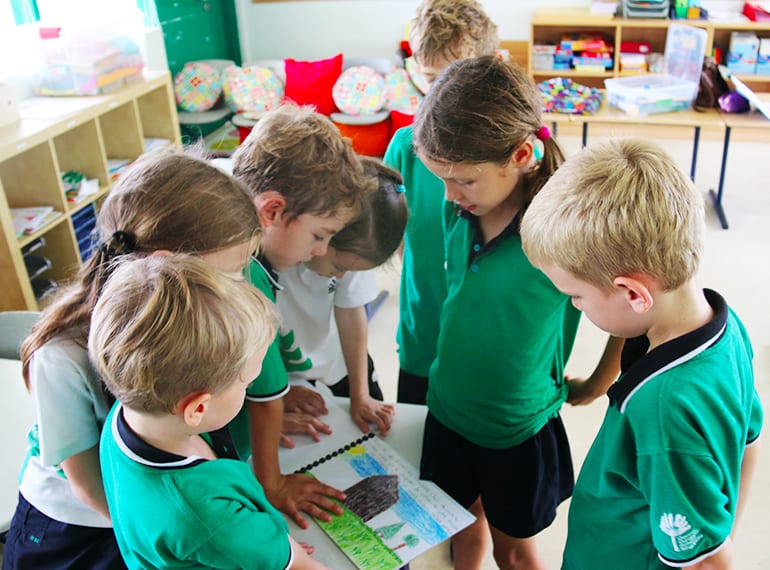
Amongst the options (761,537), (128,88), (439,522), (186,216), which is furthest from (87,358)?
(128,88)

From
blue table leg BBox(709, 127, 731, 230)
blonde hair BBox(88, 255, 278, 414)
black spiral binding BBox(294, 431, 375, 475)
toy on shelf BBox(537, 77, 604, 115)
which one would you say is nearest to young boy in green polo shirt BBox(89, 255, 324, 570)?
blonde hair BBox(88, 255, 278, 414)

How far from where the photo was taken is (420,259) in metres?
1.73

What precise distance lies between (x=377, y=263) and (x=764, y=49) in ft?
14.7

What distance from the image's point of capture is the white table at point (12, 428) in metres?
1.30

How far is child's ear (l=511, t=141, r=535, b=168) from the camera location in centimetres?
121

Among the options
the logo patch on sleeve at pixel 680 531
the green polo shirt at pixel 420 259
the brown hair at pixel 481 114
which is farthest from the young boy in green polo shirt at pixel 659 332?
the green polo shirt at pixel 420 259

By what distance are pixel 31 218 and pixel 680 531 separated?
2.67m

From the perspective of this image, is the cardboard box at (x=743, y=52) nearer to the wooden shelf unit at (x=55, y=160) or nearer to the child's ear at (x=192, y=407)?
the wooden shelf unit at (x=55, y=160)

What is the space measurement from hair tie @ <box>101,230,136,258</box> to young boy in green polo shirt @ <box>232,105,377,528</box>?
25 cm

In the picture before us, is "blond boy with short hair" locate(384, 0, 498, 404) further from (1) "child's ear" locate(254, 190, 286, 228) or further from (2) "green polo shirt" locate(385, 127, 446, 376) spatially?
(1) "child's ear" locate(254, 190, 286, 228)

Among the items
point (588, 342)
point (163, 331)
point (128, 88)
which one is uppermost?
point (163, 331)

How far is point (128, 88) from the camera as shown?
3.41m

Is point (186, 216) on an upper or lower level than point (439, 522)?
upper

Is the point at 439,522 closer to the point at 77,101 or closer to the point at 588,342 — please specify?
the point at 588,342
